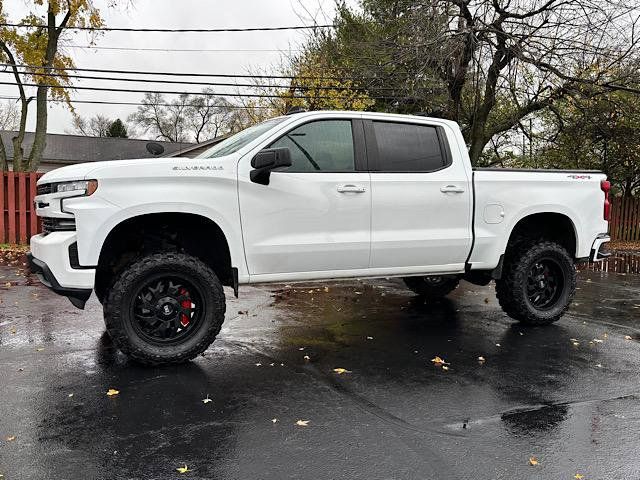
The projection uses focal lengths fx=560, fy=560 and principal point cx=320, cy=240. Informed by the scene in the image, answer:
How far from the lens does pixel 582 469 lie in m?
2.99

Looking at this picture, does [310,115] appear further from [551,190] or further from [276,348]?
[551,190]

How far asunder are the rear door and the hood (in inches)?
70.8

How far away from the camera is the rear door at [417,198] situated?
5.25 metres

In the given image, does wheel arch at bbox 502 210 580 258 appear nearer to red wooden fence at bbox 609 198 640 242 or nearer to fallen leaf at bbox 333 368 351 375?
fallen leaf at bbox 333 368 351 375

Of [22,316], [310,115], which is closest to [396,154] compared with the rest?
[310,115]

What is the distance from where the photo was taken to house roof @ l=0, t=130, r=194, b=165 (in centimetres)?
4016

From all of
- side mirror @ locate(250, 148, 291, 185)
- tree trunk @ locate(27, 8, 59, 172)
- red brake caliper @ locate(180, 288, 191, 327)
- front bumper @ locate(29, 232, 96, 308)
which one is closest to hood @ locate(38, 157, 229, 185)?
front bumper @ locate(29, 232, 96, 308)

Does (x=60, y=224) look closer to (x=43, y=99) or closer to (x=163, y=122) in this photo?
(x=43, y=99)

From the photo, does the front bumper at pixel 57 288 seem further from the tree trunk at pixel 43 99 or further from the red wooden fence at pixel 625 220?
the red wooden fence at pixel 625 220

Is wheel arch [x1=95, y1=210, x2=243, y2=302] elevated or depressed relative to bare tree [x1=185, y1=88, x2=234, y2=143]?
depressed

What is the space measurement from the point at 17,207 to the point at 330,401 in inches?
499

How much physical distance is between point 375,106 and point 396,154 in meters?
18.2

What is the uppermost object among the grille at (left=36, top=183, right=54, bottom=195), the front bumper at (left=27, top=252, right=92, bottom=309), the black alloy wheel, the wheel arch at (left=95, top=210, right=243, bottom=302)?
the grille at (left=36, top=183, right=54, bottom=195)

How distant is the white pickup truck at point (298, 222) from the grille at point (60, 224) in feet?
0.03
